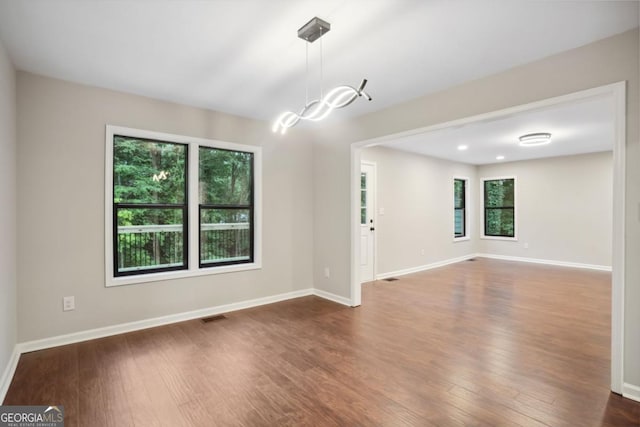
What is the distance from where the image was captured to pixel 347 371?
255 centimetres

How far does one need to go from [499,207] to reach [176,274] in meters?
Answer: 8.26

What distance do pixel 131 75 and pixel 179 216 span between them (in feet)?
5.29

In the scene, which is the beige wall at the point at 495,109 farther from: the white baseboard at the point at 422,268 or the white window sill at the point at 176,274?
the white baseboard at the point at 422,268

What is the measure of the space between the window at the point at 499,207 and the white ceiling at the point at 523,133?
0.91 m

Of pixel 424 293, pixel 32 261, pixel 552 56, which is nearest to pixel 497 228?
pixel 424 293

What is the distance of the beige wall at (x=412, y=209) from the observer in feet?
20.1

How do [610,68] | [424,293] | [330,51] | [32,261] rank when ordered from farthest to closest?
[424,293] < [32,261] < [330,51] < [610,68]

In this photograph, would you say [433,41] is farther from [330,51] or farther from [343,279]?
[343,279]

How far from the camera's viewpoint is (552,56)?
102 inches

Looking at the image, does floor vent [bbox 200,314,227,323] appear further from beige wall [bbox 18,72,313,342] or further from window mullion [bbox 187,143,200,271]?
window mullion [bbox 187,143,200,271]

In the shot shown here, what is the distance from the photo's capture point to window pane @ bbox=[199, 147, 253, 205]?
160 inches

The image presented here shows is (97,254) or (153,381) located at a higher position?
(97,254)

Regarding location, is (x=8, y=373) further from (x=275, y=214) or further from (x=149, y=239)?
(x=275, y=214)

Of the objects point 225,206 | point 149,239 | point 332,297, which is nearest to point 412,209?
point 332,297
